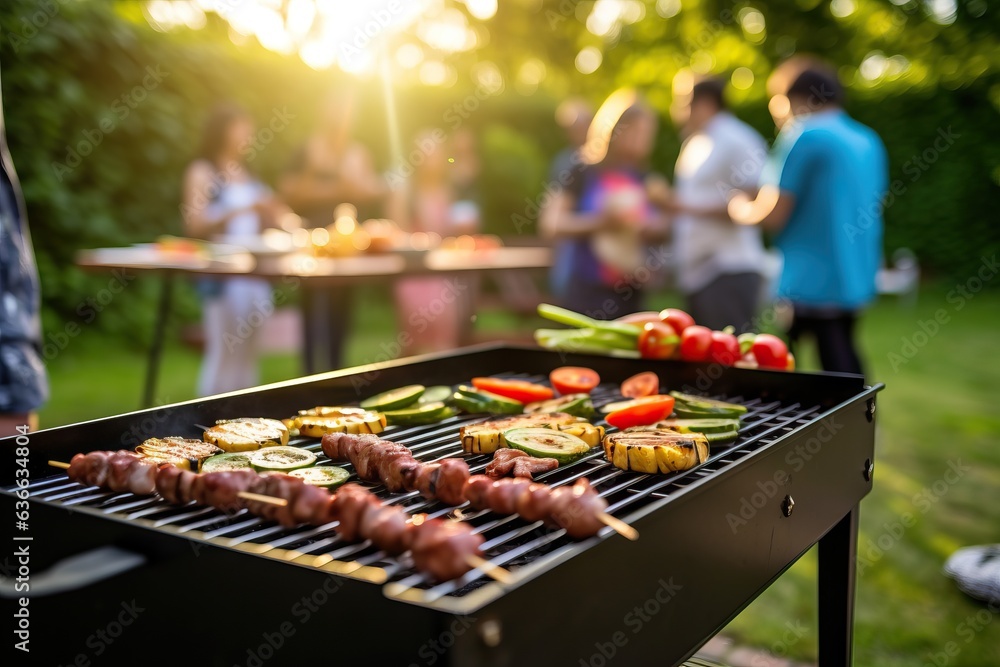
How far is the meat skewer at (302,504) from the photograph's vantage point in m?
1.25

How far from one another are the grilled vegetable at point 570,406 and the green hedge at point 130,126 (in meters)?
8.37

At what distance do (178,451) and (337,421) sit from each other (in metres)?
0.41

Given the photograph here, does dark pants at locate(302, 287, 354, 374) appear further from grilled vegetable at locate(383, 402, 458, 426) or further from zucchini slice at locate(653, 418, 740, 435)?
zucchini slice at locate(653, 418, 740, 435)

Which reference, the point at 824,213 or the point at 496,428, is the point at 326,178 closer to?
the point at 824,213

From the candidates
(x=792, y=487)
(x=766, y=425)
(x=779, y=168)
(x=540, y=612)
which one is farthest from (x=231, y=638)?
(x=779, y=168)

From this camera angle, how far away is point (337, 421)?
2182mm

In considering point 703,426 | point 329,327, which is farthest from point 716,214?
point 703,426

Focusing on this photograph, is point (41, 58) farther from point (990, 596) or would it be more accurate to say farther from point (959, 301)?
point (959, 301)

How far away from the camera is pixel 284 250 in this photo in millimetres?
5531

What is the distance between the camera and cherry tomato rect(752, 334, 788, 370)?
312cm

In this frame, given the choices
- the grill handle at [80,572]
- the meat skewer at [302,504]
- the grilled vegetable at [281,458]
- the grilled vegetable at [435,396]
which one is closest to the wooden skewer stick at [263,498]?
the meat skewer at [302,504]

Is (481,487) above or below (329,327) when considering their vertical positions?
below

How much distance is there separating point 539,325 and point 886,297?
32.9 feet

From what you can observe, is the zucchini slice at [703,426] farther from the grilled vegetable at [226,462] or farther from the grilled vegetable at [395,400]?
the grilled vegetable at [226,462]
